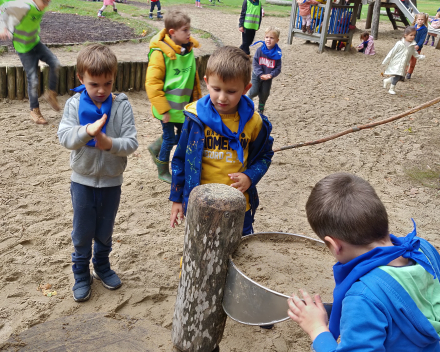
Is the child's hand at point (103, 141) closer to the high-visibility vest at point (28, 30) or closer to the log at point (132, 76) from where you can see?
A: the high-visibility vest at point (28, 30)

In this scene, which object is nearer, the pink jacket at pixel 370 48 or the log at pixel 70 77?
the log at pixel 70 77

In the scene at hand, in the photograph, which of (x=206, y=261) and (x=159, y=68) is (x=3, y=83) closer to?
(x=159, y=68)

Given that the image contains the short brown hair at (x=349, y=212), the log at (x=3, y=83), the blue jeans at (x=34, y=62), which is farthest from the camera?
the log at (x=3, y=83)

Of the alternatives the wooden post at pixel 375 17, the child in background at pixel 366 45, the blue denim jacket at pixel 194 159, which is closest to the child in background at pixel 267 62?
the blue denim jacket at pixel 194 159

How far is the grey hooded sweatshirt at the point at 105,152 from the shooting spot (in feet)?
8.09

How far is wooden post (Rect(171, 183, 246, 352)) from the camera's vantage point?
5.81 ft

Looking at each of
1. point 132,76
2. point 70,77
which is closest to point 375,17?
point 132,76

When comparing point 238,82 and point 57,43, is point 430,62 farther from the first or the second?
point 238,82

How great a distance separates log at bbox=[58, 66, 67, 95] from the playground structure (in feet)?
24.5

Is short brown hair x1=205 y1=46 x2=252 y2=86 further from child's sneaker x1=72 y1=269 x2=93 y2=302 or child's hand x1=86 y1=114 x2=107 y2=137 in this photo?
child's sneaker x1=72 y1=269 x2=93 y2=302

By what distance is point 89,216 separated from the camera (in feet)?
8.63

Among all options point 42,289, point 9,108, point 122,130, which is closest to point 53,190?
point 42,289

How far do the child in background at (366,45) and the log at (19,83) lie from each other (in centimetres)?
913

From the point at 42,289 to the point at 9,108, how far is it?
148 inches
